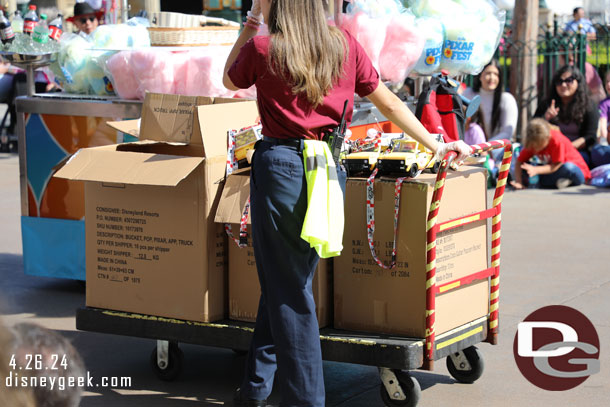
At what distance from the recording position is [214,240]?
427cm

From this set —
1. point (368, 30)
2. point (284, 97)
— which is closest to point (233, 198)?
point (284, 97)

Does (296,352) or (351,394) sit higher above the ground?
(296,352)

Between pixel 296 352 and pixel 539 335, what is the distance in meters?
1.86

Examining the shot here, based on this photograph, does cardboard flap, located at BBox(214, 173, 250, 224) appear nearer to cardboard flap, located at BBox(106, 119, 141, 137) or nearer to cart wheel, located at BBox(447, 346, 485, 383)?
cardboard flap, located at BBox(106, 119, 141, 137)

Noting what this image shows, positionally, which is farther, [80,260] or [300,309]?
[80,260]

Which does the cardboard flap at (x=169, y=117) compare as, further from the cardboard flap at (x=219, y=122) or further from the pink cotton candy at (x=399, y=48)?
the pink cotton candy at (x=399, y=48)

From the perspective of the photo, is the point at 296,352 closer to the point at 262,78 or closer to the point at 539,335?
the point at 262,78

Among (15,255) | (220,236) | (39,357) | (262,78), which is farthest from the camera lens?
(15,255)

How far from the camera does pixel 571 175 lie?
9.51 m

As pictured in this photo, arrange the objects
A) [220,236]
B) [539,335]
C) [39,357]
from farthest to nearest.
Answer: [539,335] → [220,236] → [39,357]

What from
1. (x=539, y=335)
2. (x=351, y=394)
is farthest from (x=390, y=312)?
(x=539, y=335)

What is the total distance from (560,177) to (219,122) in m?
5.95

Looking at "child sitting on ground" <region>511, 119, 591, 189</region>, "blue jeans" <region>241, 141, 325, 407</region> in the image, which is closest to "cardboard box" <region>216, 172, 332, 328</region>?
"blue jeans" <region>241, 141, 325, 407</region>

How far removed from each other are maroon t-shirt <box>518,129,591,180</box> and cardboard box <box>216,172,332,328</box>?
586 centimetres
